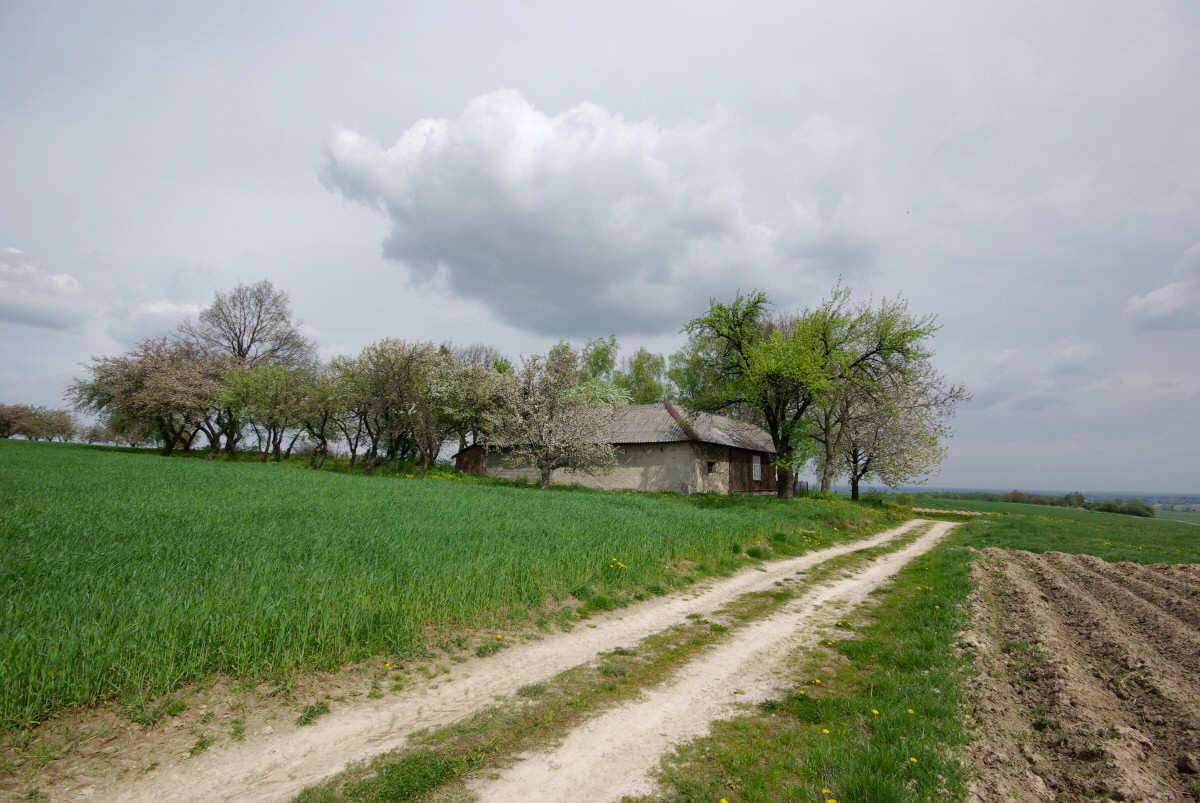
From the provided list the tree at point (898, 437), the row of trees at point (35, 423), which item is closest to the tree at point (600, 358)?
the tree at point (898, 437)

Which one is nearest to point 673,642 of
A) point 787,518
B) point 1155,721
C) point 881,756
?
point 881,756

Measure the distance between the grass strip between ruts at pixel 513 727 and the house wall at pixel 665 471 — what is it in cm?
A: 2378

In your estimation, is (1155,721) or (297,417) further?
(297,417)

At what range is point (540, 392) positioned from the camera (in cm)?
2953

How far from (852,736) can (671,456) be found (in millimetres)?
27526

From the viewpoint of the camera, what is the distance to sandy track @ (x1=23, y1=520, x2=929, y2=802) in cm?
335

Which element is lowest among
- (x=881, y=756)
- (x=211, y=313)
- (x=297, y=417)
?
(x=881, y=756)

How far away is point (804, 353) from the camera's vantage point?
2200 centimetres

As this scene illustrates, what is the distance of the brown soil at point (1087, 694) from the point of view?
11.4 feet

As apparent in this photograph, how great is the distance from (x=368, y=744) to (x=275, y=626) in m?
1.94

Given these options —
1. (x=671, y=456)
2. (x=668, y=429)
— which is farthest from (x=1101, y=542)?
(x=668, y=429)

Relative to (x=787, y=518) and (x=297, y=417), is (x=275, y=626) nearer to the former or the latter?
(x=787, y=518)

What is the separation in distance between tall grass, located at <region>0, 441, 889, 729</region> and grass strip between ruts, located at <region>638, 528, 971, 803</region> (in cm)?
371

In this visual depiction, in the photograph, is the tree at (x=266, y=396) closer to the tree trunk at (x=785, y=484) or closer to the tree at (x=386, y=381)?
the tree at (x=386, y=381)
